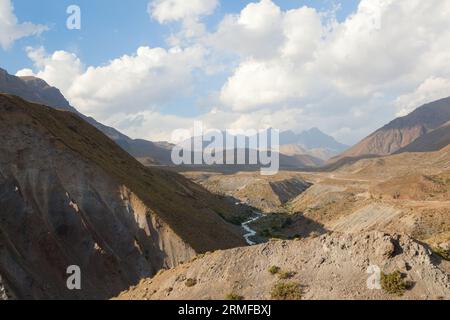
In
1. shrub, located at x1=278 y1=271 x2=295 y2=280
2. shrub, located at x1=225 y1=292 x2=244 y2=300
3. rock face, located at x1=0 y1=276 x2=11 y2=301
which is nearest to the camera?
shrub, located at x1=225 y1=292 x2=244 y2=300

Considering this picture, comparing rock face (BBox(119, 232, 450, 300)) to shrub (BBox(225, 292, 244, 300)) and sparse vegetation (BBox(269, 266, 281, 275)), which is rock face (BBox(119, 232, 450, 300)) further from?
shrub (BBox(225, 292, 244, 300))

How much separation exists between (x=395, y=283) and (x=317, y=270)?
379cm

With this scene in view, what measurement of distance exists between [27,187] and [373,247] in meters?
37.6

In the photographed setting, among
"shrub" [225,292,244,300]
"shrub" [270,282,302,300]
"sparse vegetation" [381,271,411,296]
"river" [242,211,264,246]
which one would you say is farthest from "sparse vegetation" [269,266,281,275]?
"river" [242,211,264,246]

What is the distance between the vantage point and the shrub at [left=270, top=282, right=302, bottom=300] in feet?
68.6

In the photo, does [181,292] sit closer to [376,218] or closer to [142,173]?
[142,173]

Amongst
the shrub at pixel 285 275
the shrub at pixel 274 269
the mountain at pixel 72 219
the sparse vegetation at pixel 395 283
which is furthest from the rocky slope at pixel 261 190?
the sparse vegetation at pixel 395 283

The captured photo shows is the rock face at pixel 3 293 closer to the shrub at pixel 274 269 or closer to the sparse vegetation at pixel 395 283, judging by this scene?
the shrub at pixel 274 269

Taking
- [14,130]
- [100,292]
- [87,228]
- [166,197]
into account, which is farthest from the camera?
[166,197]

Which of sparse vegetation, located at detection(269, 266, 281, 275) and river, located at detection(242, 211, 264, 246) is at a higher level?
sparse vegetation, located at detection(269, 266, 281, 275)

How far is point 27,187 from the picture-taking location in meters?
47.1

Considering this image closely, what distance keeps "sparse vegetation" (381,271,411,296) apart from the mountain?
26.9 metres

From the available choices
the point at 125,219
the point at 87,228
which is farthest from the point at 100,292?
the point at 125,219

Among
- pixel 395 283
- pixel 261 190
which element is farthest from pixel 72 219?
pixel 261 190
